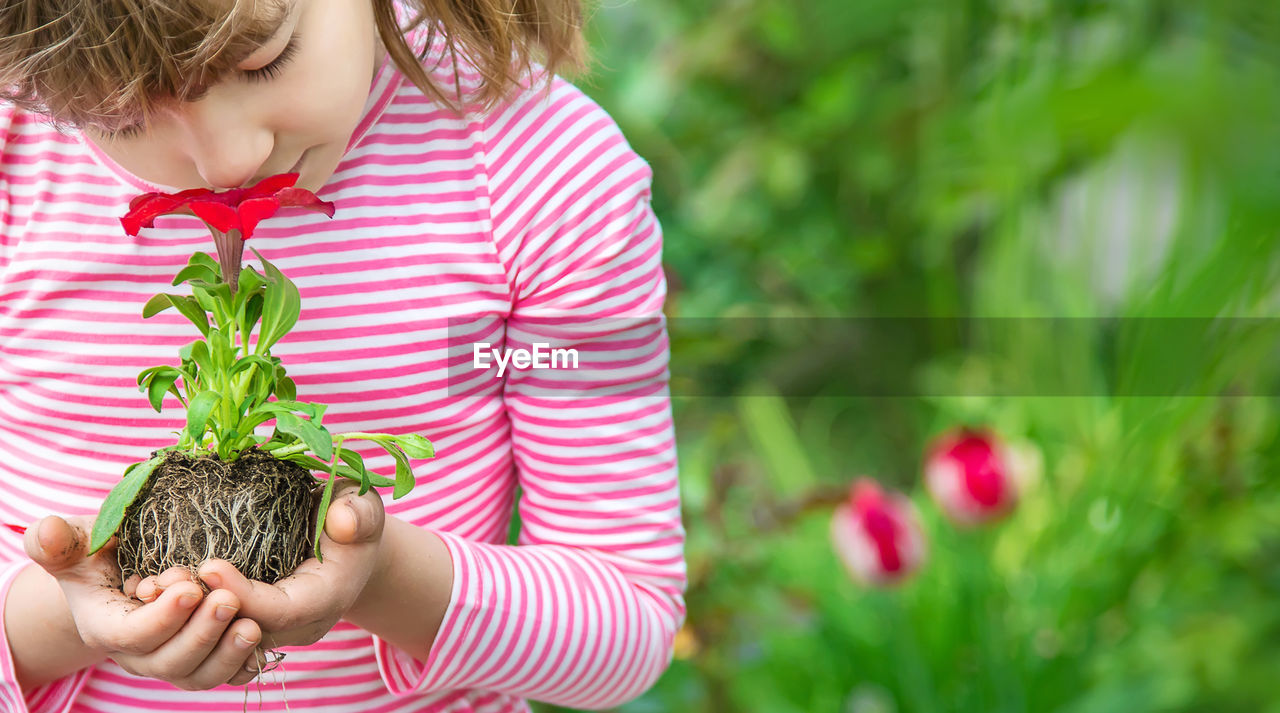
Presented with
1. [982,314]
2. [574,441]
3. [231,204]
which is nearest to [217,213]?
[231,204]

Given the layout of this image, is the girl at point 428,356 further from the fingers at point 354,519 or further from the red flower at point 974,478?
the red flower at point 974,478

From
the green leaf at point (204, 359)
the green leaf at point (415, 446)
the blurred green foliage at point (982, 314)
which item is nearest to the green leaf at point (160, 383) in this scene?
the green leaf at point (204, 359)

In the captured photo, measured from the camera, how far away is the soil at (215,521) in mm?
544

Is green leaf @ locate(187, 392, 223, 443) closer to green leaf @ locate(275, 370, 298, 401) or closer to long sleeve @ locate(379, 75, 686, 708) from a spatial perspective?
green leaf @ locate(275, 370, 298, 401)

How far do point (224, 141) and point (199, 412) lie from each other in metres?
0.12

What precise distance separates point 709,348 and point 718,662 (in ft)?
1.30

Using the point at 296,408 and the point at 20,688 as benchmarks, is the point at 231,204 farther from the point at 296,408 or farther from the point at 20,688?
the point at 20,688

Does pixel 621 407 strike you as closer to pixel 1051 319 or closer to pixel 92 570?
pixel 92 570

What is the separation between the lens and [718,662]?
131cm

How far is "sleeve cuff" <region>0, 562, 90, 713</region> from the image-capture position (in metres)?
0.60

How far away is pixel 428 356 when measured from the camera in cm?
64

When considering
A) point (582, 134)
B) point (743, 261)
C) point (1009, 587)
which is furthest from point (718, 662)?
point (582, 134)

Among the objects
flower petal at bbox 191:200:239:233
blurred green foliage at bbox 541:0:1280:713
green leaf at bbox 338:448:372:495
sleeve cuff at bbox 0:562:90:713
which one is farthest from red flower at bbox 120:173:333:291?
blurred green foliage at bbox 541:0:1280:713

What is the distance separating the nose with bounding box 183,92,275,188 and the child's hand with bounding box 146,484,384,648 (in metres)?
0.16
